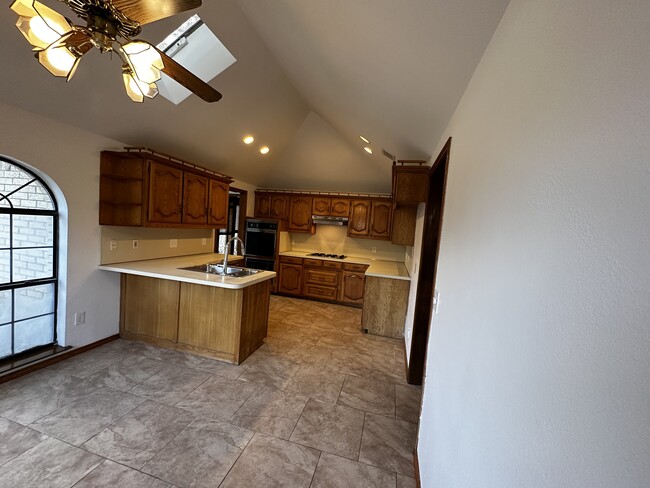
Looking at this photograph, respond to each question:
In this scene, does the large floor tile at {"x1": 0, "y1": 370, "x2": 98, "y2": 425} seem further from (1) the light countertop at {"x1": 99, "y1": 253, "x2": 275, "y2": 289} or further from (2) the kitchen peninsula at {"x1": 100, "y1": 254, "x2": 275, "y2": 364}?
(1) the light countertop at {"x1": 99, "y1": 253, "x2": 275, "y2": 289}

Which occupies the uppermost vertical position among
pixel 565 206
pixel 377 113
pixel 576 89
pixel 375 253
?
pixel 377 113

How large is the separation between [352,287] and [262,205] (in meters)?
2.56

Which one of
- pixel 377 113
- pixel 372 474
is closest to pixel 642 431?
pixel 372 474

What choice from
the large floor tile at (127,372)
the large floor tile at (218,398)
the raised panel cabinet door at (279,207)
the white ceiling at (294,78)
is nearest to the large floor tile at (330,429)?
the large floor tile at (218,398)

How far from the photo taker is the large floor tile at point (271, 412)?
6.52 ft

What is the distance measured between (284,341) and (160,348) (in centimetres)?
138

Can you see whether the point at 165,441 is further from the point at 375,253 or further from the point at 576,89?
the point at 375,253

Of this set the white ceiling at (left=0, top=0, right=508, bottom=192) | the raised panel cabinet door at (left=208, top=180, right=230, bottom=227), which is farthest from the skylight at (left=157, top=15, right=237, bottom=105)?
the raised panel cabinet door at (left=208, top=180, right=230, bottom=227)

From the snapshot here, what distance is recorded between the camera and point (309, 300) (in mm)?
5355

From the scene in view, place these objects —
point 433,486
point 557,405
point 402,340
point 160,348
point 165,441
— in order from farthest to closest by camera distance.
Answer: point 402,340, point 160,348, point 165,441, point 433,486, point 557,405

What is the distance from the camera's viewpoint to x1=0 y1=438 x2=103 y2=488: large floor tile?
4.88ft

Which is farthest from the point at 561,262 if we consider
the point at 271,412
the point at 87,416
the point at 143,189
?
the point at 143,189

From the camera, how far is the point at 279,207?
227 inches

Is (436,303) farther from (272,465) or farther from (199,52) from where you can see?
(199,52)
